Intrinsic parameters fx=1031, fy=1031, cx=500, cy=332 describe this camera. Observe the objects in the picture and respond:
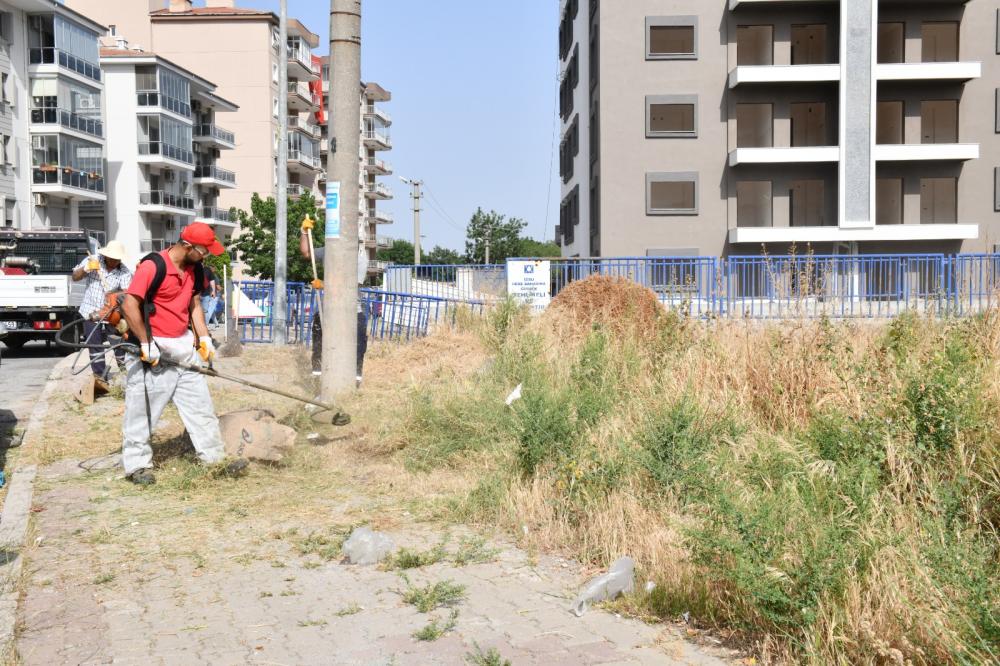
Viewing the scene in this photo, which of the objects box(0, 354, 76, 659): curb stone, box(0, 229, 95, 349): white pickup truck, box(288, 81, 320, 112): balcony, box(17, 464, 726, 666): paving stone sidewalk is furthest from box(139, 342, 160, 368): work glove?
box(288, 81, 320, 112): balcony

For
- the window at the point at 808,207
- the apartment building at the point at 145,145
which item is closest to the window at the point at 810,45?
the window at the point at 808,207

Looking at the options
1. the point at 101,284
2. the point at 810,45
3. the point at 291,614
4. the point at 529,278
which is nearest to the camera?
the point at 291,614

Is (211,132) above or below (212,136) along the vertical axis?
above

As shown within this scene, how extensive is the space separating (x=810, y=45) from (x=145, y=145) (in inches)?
1726

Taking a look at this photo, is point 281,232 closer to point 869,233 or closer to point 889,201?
point 869,233

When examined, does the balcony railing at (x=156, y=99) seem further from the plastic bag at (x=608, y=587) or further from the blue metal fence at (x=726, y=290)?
the plastic bag at (x=608, y=587)

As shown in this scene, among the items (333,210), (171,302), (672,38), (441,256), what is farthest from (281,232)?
(441,256)

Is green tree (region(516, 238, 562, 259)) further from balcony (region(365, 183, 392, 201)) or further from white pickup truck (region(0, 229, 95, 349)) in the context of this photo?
white pickup truck (region(0, 229, 95, 349))

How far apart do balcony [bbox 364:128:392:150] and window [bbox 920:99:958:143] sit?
274 ft

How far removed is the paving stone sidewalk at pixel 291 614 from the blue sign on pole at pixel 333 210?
16.7 ft

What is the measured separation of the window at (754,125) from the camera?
4156 cm

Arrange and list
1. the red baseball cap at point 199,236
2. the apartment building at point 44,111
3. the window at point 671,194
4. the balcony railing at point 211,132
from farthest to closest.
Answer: the balcony railing at point 211,132 < the apartment building at point 44,111 < the window at point 671,194 < the red baseball cap at point 199,236

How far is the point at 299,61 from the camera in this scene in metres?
87.3

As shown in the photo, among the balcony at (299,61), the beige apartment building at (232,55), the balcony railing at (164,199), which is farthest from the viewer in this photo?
the balcony at (299,61)
